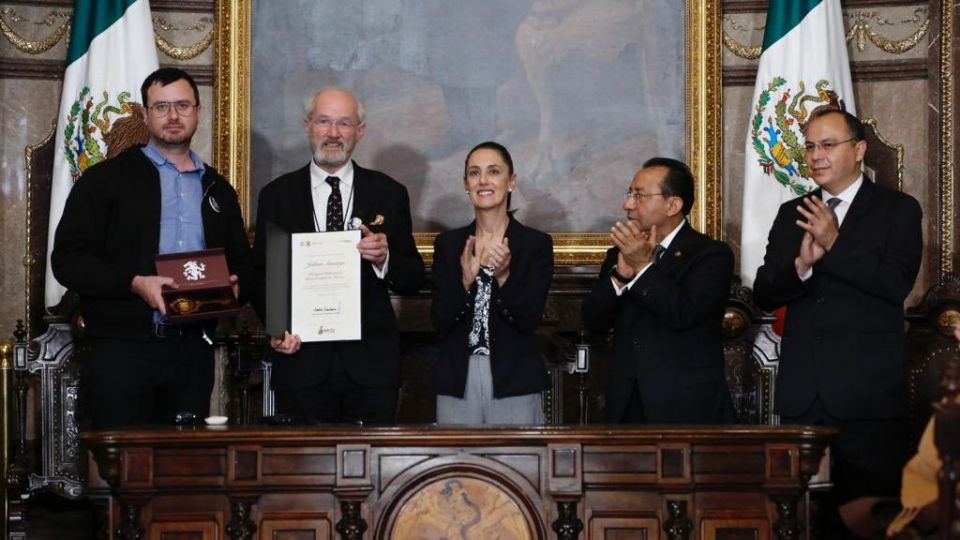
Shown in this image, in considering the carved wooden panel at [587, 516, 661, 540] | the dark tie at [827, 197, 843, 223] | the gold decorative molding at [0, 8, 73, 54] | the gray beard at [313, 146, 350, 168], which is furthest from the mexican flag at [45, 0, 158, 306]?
the dark tie at [827, 197, 843, 223]

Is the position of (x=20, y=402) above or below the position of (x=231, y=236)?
below

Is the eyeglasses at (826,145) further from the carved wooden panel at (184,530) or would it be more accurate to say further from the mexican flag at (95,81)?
the mexican flag at (95,81)

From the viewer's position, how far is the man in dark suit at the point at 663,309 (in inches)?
195

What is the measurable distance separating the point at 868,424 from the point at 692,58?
8.87ft

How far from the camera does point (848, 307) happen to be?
496 cm

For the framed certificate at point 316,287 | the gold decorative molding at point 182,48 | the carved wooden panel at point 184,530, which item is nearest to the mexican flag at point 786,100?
the framed certificate at point 316,287

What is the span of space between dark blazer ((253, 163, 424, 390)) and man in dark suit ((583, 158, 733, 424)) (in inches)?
29.6

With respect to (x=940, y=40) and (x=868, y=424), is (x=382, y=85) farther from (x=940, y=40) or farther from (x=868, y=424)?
(x=868, y=424)

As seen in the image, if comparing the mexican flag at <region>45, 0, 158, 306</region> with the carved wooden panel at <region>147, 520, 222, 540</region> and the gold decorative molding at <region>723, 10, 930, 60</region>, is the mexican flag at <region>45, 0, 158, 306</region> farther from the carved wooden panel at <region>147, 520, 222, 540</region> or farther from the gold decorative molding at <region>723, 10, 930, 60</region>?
the gold decorative molding at <region>723, 10, 930, 60</region>

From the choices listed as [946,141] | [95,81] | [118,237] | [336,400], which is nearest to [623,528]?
[336,400]

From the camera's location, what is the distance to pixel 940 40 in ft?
22.5

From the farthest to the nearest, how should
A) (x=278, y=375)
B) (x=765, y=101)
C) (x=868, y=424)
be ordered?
(x=765, y=101) < (x=278, y=375) < (x=868, y=424)

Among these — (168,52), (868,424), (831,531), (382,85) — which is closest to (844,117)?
(868,424)

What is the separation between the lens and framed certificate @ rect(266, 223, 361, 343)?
5129mm
